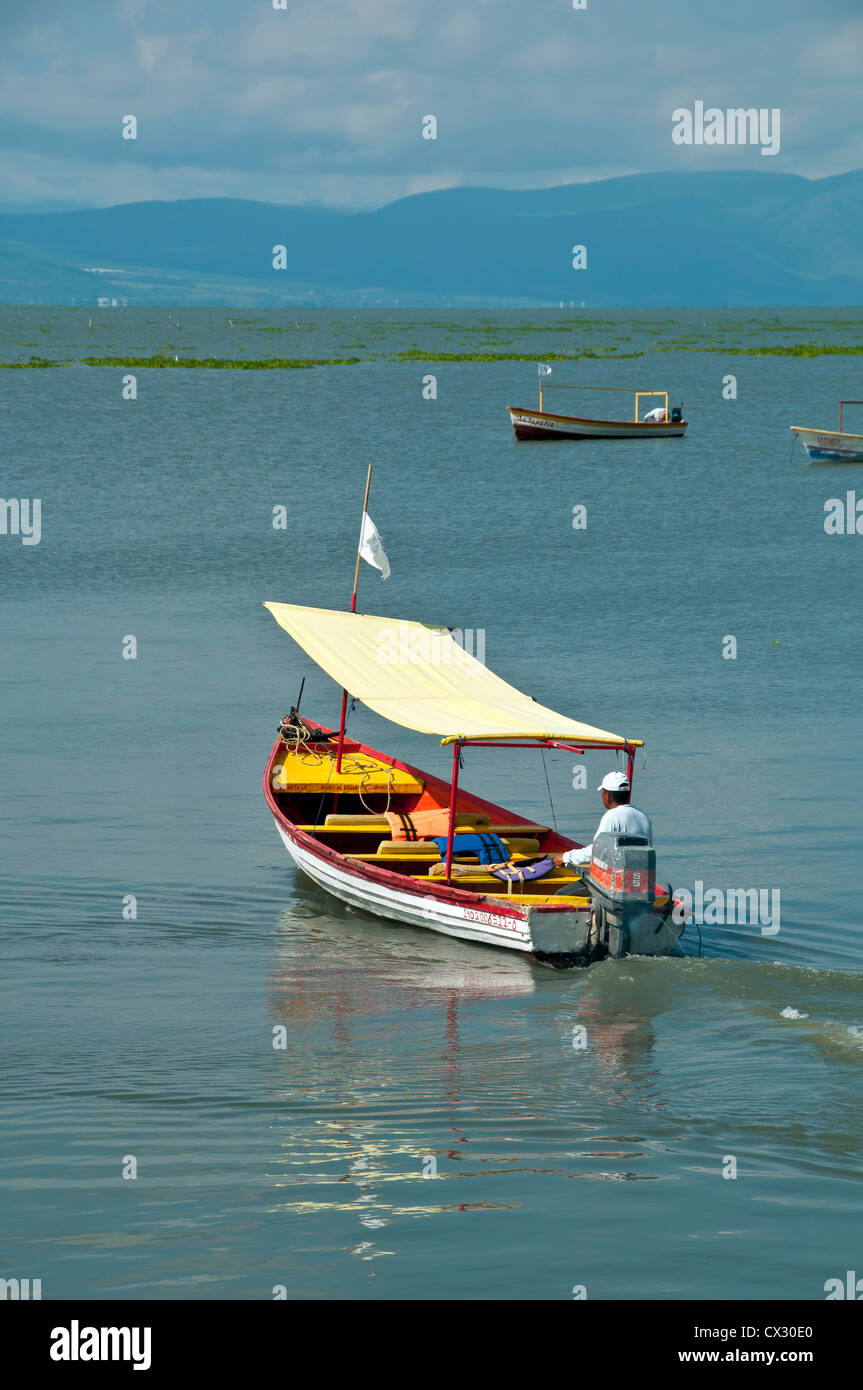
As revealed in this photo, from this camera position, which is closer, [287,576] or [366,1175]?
[366,1175]

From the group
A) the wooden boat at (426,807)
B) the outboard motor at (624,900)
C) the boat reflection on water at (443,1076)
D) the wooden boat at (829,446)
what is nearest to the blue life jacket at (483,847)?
the wooden boat at (426,807)

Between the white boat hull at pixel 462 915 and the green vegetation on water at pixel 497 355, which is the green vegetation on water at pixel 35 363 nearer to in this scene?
the green vegetation on water at pixel 497 355

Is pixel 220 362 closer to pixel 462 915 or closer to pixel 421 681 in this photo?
pixel 421 681

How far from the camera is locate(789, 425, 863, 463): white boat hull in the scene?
66000 millimetres

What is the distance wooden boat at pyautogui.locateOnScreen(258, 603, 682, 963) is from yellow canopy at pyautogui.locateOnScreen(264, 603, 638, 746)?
0.03 metres

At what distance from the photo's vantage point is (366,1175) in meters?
12.1

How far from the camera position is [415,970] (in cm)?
1741

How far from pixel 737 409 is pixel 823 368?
1441 inches

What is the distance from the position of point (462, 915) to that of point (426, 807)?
3.62 meters

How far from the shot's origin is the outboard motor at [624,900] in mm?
16438

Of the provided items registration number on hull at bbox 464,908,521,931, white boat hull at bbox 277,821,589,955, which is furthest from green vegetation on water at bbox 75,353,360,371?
registration number on hull at bbox 464,908,521,931

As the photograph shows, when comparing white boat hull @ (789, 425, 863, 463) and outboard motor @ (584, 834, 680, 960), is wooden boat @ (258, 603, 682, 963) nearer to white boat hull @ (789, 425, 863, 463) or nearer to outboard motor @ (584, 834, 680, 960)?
outboard motor @ (584, 834, 680, 960)

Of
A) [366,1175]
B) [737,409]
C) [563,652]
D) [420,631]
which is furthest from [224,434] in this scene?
[366,1175]
